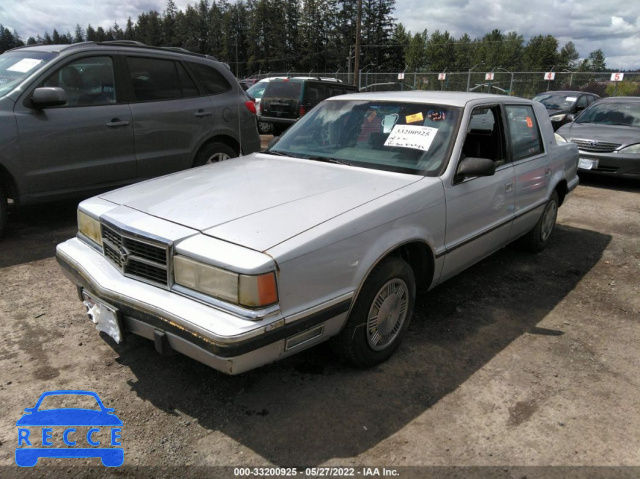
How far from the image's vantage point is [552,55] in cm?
6975

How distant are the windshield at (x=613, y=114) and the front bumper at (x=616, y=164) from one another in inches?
50.3

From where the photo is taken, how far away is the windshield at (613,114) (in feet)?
29.5

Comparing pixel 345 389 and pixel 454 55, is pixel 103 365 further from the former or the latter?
pixel 454 55

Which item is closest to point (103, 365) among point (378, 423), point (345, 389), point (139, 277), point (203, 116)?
point (139, 277)

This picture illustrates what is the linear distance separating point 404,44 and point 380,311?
315ft

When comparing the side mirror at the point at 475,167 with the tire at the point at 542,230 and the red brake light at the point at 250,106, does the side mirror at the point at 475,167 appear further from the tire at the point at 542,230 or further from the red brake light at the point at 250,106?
the red brake light at the point at 250,106

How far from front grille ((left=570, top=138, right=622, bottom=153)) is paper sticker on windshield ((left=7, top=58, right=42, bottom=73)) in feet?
26.1

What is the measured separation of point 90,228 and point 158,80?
3258 mm

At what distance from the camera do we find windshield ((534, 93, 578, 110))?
12.9 m

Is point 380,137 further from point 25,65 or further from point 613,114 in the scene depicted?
point 613,114

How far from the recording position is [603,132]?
8.61 metres

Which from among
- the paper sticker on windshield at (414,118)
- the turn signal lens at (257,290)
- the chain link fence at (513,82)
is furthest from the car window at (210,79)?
the chain link fence at (513,82)

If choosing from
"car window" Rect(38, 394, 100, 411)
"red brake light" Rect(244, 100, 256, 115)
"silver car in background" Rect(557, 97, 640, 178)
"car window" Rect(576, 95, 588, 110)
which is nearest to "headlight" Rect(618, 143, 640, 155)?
"silver car in background" Rect(557, 97, 640, 178)

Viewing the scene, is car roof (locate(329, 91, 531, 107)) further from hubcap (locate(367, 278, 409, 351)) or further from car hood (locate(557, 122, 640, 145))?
car hood (locate(557, 122, 640, 145))
